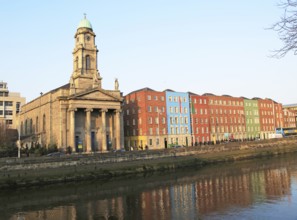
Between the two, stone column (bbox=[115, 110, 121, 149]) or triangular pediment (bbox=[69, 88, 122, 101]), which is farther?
stone column (bbox=[115, 110, 121, 149])

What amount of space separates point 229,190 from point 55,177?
25.3m

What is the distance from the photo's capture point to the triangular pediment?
66.4 metres

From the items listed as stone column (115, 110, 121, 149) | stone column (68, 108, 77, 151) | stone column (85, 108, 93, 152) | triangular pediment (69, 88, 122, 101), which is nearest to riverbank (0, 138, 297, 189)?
stone column (85, 108, 93, 152)

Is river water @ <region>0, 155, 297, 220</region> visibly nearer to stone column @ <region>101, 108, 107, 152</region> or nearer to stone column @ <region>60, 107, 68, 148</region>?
stone column @ <region>60, 107, 68, 148</region>

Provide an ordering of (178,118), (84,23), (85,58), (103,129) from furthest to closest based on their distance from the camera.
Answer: (178,118) → (84,23) → (85,58) → (103,129)

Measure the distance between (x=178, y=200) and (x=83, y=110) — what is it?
4342cm

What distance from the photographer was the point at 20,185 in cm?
4166

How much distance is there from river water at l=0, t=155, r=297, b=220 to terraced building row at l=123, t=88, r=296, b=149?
129ft

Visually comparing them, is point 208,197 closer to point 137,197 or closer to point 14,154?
point 137,197

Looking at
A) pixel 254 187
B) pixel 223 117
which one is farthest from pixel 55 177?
pixel 223 117

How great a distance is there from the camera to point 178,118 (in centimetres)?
9294

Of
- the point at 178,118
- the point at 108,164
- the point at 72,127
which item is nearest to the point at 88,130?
the point at 72,127

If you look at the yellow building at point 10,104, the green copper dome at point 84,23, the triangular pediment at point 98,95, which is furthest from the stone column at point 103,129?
the yellow building at point 10,104

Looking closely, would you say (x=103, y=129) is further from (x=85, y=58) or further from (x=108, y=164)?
(x=85, y=58)
